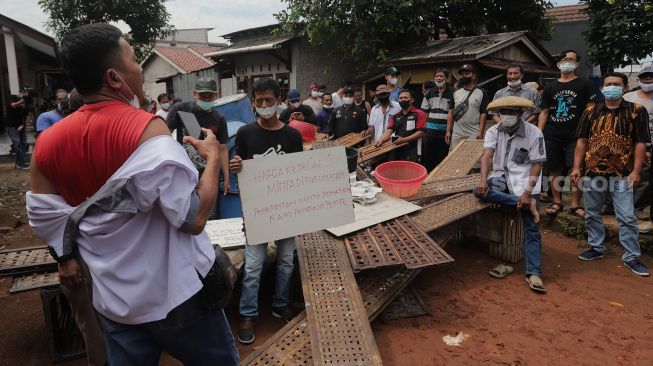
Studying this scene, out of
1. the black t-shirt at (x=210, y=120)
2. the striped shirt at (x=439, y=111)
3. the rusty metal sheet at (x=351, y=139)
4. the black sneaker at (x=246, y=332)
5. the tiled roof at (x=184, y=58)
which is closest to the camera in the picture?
the black sneaker at (x=246, y=332)

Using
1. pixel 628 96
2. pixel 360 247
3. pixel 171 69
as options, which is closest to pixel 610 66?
pixel 628 96

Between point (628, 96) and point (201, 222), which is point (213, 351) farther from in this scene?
point (628, 96)

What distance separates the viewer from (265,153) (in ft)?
11.2

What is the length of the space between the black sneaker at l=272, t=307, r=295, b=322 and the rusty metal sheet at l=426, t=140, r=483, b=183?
8.88 ft

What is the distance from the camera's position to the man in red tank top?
133 cm

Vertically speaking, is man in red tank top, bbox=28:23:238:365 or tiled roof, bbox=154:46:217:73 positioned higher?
tiled roof, bbox=154:46:217:73

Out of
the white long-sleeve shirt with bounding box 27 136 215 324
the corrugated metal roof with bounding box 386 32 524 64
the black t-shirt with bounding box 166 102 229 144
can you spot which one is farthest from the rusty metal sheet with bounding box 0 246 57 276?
the corrugated metal roof with bounding box 386 32 524 64

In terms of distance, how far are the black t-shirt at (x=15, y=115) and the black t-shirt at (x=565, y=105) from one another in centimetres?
1179

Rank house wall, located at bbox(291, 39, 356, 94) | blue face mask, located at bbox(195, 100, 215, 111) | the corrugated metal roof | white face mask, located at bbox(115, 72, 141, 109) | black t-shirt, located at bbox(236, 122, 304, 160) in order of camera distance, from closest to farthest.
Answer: white face mask, located at bbox(115, 72, 141, 109)
black t-shirt, located at bbox(236, 122, 304, 160)
blue face mask, located at bbox(195, 100, 215, 111)
the corrugated metal roof
house wall, located at bbox(291, 39, 356, 94)

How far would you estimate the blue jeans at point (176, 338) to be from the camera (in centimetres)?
149

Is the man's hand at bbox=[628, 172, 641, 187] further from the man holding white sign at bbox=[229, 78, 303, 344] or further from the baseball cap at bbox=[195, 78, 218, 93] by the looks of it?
the baseball cap at bbox=[195, 78, 218, 93]

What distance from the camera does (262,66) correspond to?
54.5 ft

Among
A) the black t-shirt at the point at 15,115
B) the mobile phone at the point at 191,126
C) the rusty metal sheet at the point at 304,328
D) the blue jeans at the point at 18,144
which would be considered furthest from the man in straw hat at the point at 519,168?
the blue jeans at the point at 18,144

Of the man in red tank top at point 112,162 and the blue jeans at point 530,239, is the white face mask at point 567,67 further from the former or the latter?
the man in red tank top at point 112,162
